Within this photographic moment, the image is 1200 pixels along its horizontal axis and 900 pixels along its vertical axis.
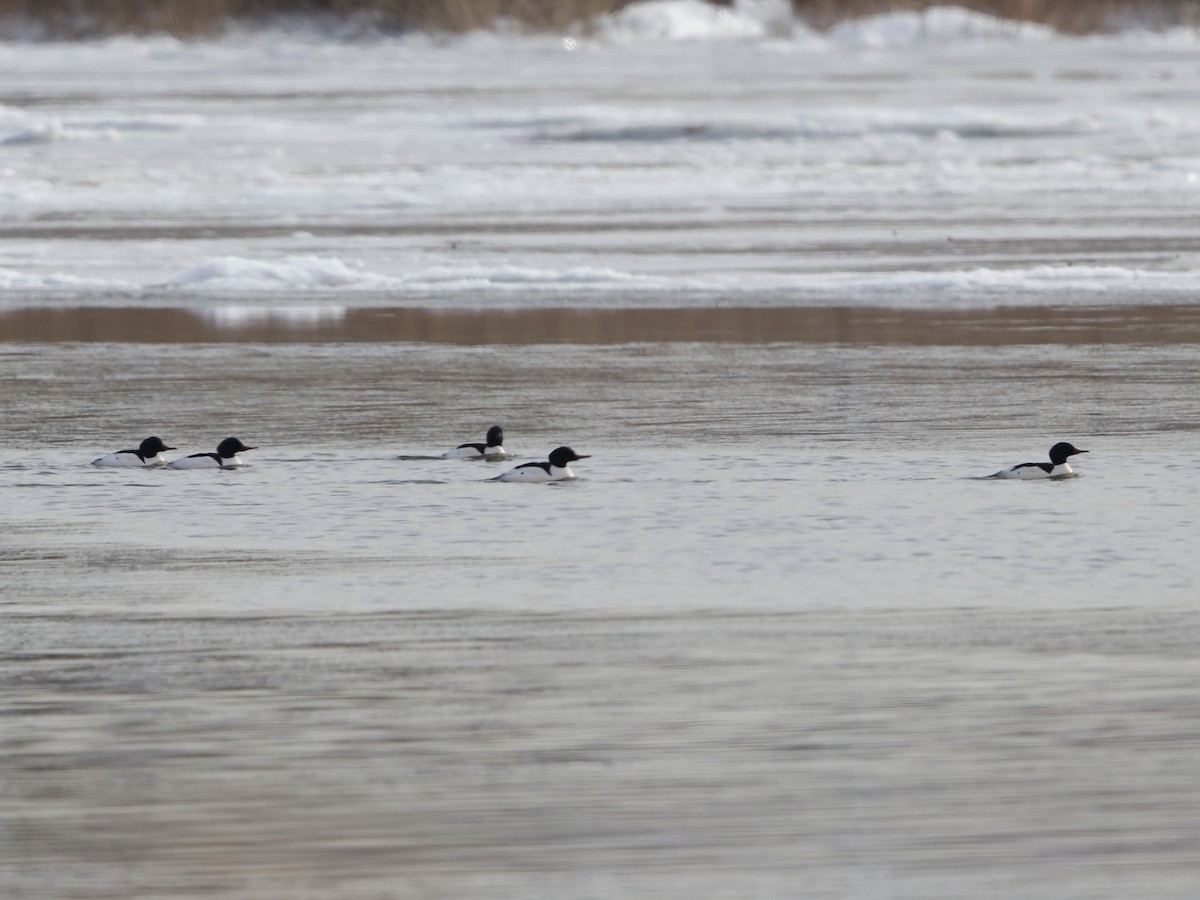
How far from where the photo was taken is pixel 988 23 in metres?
44.0

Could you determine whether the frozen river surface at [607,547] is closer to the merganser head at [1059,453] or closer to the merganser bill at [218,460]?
the merganser bill at [218,460]

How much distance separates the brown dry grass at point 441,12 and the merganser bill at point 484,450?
122 feet

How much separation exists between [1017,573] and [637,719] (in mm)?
1836

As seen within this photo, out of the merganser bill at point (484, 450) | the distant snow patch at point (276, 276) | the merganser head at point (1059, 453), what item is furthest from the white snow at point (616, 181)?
the merganser head at point (1059, 453)

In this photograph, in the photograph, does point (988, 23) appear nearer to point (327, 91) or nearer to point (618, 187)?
point (327, 91)

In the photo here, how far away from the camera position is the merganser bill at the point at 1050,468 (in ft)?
25.9

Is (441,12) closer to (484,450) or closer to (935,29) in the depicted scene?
(935,29)

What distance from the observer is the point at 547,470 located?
806cm

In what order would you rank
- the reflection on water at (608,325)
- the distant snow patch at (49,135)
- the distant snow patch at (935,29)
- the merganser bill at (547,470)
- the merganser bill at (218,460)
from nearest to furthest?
the merganser bill at (547,470)
the merganser bill at (218,460)
the reflection on water at (608,325)
the distant snow patch at (49,135)
the distant snow patch at (935,29)

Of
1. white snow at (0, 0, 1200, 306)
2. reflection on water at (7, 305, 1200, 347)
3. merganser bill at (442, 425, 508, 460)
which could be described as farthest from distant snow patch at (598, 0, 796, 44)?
merganser bill at (442, 425, 508, 460)

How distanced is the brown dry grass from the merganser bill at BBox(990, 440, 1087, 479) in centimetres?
3731

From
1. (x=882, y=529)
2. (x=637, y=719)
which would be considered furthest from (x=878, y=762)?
(x=882, y=529)

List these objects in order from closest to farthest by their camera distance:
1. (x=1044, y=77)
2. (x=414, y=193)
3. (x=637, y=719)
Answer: (x=637, y=719), (x=414, y=193), (x=1044, y=77)

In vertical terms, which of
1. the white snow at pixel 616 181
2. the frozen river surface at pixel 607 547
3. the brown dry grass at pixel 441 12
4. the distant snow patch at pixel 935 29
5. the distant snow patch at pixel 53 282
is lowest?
the frozen river surface at pixel 607 547
